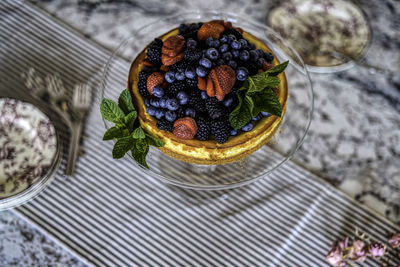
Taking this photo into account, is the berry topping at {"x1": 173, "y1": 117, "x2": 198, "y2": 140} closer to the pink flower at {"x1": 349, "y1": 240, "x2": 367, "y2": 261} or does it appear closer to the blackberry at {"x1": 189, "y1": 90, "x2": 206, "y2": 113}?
the blackberry at {"x1": 189, "y1": 90, "x2": 206, "y2": 113}

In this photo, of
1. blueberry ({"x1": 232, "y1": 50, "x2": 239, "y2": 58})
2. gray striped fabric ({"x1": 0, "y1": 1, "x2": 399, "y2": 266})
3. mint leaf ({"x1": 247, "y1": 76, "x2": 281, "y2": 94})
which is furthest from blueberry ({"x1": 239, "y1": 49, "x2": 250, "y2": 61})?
gray striped fabric ({"x1": 0, "y1": 1, "x2": 399, "y2": 266})

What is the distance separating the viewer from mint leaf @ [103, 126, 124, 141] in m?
1.10

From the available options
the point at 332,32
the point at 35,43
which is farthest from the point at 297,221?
the point at 35,43

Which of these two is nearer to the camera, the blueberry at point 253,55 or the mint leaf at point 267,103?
the mint leaf at point 267,103

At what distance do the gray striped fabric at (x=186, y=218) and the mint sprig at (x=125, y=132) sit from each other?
0.30 metres

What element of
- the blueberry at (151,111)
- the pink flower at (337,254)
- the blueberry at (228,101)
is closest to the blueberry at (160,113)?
the blueberry at (151,111)

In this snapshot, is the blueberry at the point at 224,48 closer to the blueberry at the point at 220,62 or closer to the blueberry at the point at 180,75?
the blueberry at the point at 220,62

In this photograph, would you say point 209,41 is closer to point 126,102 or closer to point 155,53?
point 155,53

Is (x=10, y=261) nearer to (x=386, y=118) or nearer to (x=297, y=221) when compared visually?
(x=297, y=221)

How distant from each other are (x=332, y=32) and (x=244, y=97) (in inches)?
38.2

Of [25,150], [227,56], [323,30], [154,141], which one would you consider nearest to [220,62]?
[227,56]

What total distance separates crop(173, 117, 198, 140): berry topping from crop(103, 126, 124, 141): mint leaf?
0.19 metres

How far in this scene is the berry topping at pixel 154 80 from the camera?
1097 millimetres

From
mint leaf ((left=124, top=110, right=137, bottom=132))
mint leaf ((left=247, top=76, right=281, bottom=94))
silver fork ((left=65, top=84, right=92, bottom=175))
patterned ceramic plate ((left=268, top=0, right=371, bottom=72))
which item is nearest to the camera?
mint leaf ((left=247, top=76, right=281, bottom=94))
